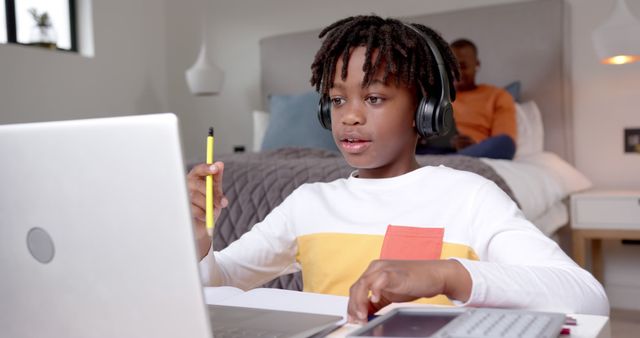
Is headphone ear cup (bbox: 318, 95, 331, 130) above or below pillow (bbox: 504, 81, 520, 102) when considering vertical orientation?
below

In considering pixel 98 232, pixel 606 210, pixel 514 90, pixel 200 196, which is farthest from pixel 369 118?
pixel 514 90

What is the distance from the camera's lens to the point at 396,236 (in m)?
0.95

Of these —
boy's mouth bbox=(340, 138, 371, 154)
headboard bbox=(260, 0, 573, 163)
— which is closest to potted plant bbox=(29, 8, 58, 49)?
headboard bbox=(260, 0, 573, 163)

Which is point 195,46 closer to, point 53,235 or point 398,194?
point 398,194

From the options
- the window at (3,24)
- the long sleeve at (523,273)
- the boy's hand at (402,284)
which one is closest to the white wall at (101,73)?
the window at (3,24)

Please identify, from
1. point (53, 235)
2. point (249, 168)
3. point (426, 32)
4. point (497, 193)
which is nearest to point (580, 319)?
point (497, 193)

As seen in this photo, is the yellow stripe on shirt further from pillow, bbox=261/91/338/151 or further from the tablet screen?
pillow, bbox=261/91/338/151

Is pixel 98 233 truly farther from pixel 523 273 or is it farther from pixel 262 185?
pixel 262 185

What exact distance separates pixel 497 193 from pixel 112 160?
0.57 meters

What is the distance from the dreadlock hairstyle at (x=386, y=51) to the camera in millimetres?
1014

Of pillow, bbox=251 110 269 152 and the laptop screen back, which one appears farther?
pillow, bbox=251 110 269 152

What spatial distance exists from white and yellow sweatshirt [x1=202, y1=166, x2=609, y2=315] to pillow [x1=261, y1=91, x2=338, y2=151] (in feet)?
7.11

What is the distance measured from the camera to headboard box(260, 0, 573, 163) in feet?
10.7

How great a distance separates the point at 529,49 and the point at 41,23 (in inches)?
95.0
